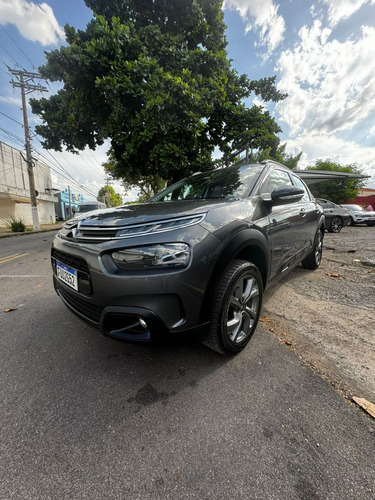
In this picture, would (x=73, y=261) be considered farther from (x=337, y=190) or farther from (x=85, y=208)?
(x=337, y=190)

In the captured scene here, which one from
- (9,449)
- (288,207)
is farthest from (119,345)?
(288,207)

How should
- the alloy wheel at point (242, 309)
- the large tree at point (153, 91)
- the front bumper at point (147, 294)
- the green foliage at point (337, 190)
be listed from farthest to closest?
1. the green foliage at point (337, 190)
2. the large tree at point (153, 91)
3. the alloy wheel at point (242, 309)
4. the front bumper at point (147, 294)

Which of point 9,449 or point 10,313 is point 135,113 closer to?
point 10,313

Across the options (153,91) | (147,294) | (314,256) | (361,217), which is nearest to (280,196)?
(147,294)

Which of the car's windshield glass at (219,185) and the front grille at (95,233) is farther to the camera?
the car's windshield glass at (219,185)

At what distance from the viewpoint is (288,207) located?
2697 mm

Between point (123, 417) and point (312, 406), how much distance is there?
112 centimetres

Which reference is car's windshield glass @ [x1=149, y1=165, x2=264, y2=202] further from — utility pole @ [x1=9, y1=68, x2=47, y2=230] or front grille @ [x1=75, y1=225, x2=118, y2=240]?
utility pole @ [x1=9, y1=68, x2=47, y2=230]

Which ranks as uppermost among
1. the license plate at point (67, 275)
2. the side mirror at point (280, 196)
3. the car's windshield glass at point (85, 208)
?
the car's windshield glass at point (85, 208)

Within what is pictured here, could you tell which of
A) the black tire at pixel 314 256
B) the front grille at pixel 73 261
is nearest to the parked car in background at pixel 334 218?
the black tire at pixel 314 256

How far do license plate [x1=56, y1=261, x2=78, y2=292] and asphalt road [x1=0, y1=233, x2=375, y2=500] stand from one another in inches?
24.6

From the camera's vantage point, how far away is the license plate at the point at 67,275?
5.45ft

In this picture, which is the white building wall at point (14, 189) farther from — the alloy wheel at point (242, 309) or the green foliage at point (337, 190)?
the green foliage at point (337, 190)

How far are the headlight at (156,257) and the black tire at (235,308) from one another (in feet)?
1.29
